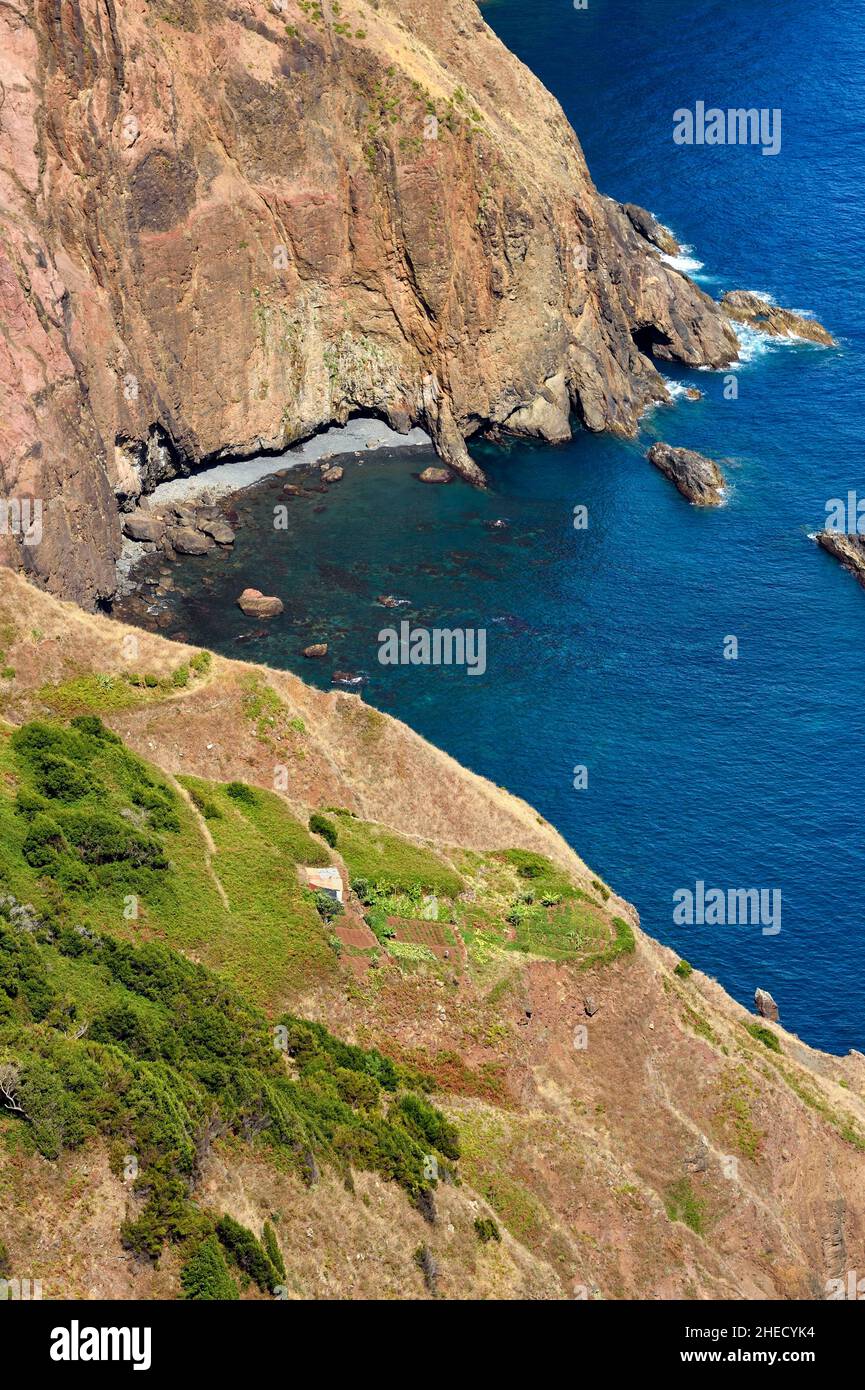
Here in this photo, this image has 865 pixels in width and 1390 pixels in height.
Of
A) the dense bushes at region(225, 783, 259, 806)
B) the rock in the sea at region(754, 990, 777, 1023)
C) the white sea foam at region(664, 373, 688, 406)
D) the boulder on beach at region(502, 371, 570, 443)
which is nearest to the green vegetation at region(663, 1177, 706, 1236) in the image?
the rock in the sea at region(754, 990, 777, 1023)

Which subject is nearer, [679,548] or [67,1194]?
[67,1194]

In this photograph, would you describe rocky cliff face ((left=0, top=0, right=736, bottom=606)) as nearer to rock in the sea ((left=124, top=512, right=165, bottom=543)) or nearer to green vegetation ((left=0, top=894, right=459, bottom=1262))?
rock in the sea ((left=124, top=512, right=165, bottom=543))

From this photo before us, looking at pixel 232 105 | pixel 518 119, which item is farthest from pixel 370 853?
pixel 518 119

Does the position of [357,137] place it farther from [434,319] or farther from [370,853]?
[370,853]

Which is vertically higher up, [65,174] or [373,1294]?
[65,174]

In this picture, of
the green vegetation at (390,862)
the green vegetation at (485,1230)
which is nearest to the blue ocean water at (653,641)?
the green vegetation at (390,862)

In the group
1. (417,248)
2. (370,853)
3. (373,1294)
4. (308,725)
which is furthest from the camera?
(417,248)

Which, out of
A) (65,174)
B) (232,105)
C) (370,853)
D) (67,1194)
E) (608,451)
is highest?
(232,105)
